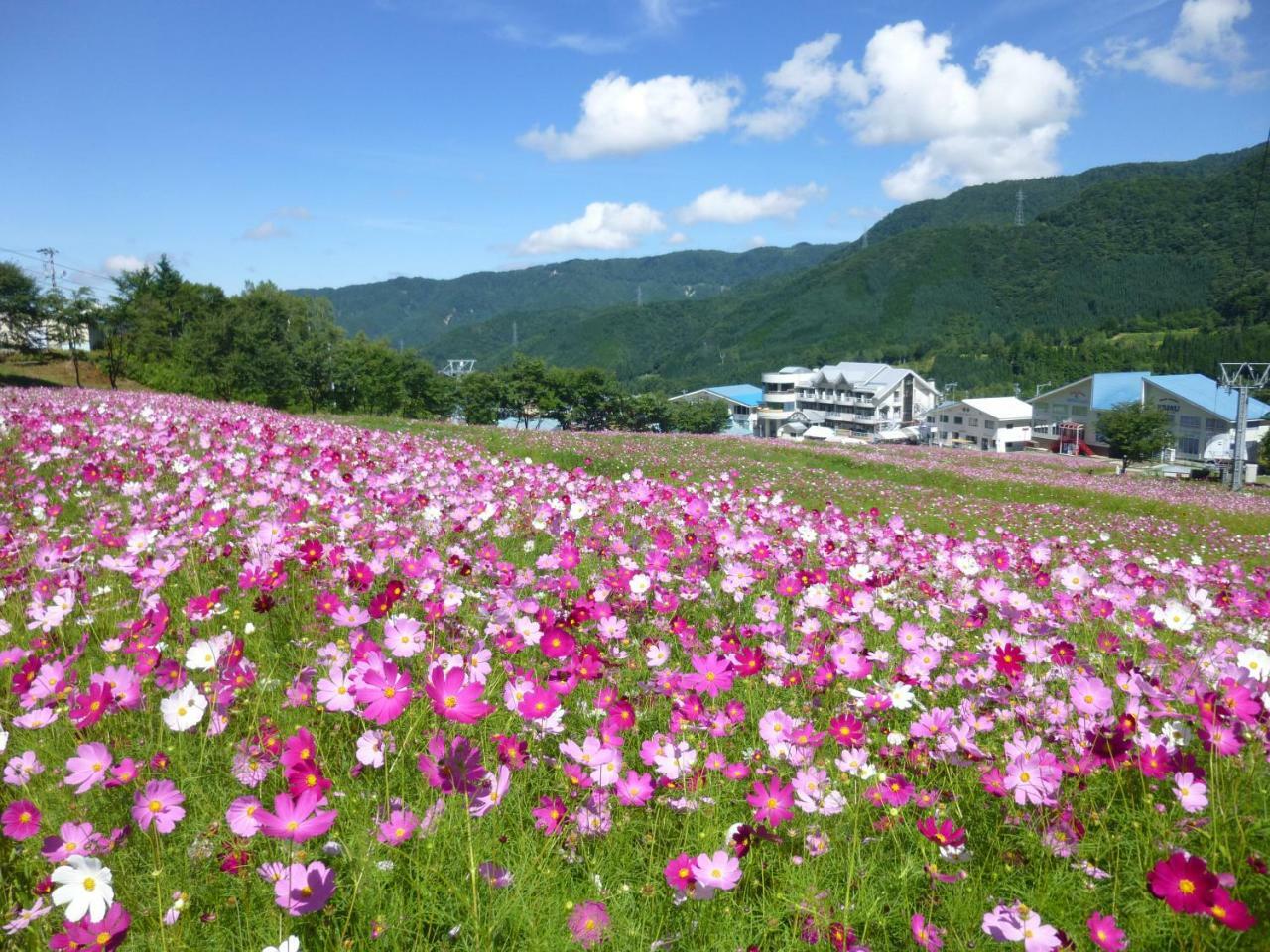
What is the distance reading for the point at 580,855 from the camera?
2.05 m

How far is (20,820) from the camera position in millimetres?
1687

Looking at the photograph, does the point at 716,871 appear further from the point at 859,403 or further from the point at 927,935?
the point at 859,403

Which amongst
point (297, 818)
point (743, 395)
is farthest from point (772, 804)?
point (743, 395)

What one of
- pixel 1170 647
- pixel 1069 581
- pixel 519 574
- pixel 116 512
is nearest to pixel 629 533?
pixel 519 574

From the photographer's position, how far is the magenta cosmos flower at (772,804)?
1953 millimetres

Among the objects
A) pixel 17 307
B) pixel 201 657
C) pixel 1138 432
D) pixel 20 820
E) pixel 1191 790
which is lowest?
pixel 1138 432

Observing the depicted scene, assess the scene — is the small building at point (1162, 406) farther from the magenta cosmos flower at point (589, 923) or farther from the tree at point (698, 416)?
the magenta cosmos flower at point (589, 923)

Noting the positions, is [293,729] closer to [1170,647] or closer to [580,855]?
[580,855]

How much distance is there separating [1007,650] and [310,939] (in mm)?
2468

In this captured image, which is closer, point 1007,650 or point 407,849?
point 407,849

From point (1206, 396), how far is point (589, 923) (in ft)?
282

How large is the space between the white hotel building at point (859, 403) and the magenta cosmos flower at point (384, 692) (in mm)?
102096

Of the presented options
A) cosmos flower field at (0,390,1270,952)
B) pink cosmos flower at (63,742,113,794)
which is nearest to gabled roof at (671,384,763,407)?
cosmos flower field at (0,390,1270,952)

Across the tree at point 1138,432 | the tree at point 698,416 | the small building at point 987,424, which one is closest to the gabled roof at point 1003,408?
the small building at point 987,424
